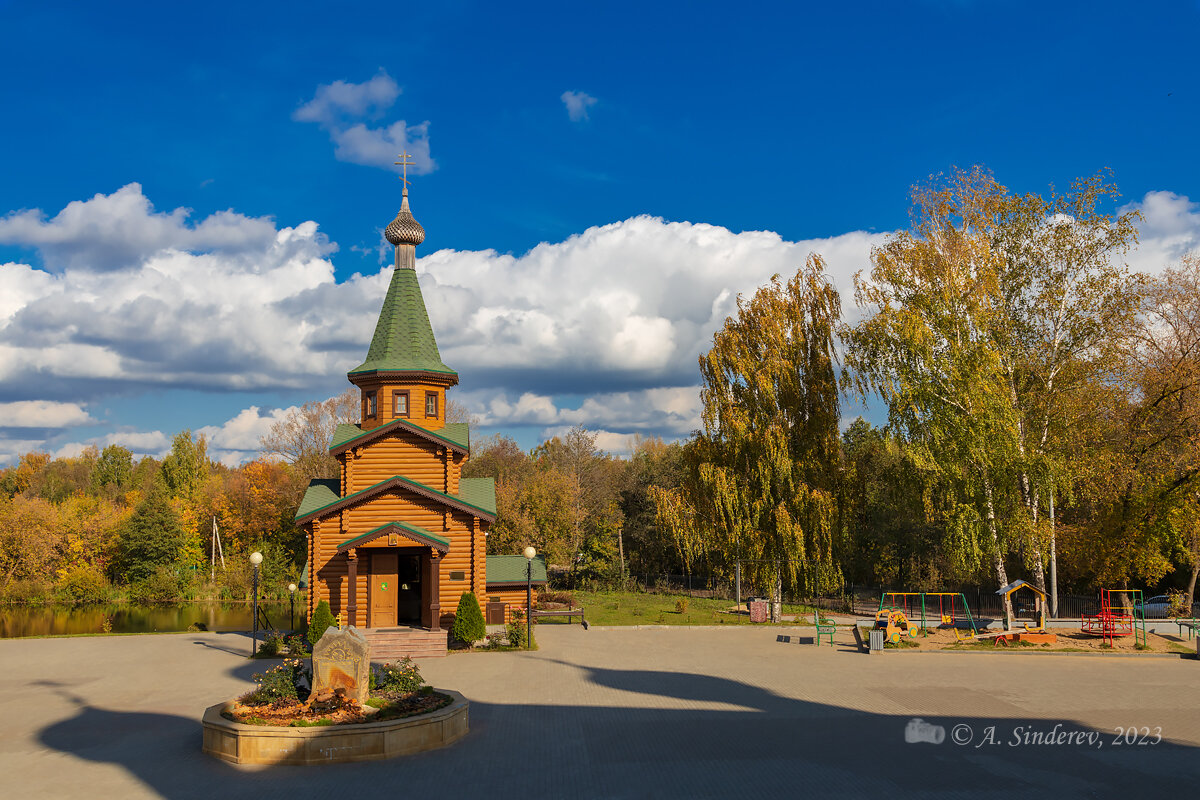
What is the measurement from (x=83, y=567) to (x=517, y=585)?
34307mm

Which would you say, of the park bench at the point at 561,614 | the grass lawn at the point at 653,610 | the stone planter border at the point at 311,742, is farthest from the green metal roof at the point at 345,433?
the stone planter border at the point at 311,742

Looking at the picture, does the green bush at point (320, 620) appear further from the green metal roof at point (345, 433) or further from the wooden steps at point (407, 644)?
the green metal roof at point (345, 433)

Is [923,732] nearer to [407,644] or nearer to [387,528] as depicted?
[407,644]

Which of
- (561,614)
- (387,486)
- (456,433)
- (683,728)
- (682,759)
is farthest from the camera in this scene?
(561,614)

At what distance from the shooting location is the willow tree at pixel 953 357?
26938mm

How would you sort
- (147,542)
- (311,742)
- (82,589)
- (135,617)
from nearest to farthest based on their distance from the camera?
(311,742) < (135,617) < (82,589) < (147,542)

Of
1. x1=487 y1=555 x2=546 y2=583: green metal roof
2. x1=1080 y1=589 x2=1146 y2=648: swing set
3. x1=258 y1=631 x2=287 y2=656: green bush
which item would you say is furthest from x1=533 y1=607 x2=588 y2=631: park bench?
x1=1080 y1=589 x2=1146 y2=648: swing set

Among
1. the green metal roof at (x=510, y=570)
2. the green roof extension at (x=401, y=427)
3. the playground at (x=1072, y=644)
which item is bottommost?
the playground at (x=1072, y=644)

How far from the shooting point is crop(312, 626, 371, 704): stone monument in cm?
1344

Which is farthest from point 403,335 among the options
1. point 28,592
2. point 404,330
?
point 28,592

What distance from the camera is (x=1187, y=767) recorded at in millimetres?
11781

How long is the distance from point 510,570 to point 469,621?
541 cm

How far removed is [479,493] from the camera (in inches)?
1142

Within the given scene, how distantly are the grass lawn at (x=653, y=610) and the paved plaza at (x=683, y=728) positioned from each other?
284 inches
